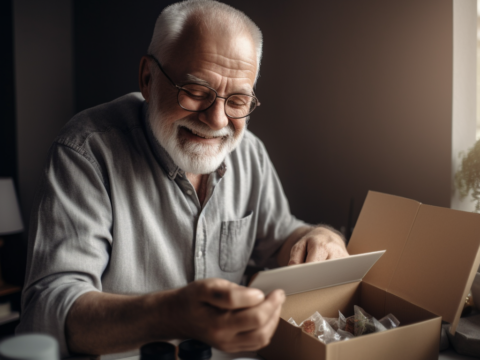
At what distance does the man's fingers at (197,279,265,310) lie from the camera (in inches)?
22.4

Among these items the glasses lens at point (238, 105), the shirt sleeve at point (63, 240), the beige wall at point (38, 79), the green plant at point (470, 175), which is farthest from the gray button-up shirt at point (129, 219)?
the beige wall at point (38, 79)

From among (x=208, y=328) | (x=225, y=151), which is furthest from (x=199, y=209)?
(x=208, y=328)

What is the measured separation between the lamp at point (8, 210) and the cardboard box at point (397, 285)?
222 centimetres

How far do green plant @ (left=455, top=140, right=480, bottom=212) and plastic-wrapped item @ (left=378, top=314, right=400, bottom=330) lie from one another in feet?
1.61

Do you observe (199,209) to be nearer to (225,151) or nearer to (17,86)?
(225,151)

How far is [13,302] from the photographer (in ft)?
8.64

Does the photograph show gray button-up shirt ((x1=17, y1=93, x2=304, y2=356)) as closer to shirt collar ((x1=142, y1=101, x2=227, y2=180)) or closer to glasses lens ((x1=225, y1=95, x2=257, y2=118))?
shirt collar ((x1=142, y1=101, x2=227, y2=180))

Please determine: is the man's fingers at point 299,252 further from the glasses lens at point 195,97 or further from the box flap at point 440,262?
the glasses lens at point 195,97

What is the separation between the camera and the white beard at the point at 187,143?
1.07 metres

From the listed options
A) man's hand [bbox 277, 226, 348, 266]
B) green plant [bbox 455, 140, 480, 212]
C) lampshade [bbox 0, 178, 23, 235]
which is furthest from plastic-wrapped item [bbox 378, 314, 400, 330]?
lampshade [bbox 0, 178, 23, 235]

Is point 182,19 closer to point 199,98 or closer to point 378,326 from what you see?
point 199,98

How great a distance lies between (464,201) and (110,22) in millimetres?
2534

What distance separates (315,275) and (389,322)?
206 mm

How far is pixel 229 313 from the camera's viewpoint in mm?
588
